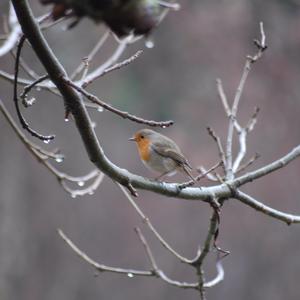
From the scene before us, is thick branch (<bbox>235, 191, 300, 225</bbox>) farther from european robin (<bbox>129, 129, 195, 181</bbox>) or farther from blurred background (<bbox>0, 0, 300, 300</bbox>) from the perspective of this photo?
blurred background (<bbox>0, 0, 300, 300</bbox>)

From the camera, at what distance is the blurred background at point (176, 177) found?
32.9ft

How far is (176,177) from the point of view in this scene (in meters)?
10.3

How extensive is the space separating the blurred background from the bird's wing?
666 cm

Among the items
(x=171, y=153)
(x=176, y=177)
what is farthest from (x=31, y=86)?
(x=176, y=177)

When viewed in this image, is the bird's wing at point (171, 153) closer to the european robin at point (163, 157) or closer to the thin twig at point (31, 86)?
the european robin at point (163, 157)

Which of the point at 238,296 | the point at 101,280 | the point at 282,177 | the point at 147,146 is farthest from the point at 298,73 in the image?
the point at 147,146

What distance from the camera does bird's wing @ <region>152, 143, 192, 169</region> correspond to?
296 cm

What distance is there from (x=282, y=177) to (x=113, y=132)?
272cm

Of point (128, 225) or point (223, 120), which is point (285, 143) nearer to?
point (223, 120)

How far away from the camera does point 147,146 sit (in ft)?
10.1

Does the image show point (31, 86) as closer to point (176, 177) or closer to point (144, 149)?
point (144, 149)

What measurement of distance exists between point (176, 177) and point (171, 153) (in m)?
7.34

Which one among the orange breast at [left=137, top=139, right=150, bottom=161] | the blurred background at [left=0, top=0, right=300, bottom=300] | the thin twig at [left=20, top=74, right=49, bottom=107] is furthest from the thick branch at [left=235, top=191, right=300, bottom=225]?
the blurred background at [left=0, top=0, right=300, bottom=300]

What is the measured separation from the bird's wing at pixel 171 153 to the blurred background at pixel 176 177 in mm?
6657
